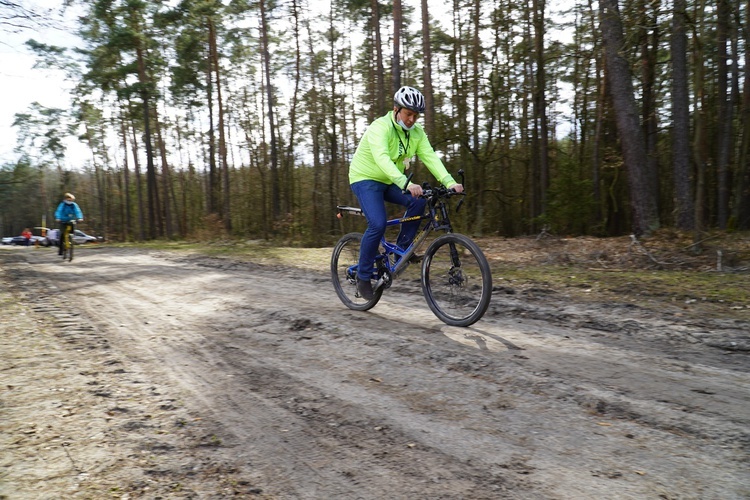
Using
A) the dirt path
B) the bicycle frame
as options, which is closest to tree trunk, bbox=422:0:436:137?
the bicycle frame

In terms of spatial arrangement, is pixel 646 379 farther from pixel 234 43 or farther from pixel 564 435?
pixel 234 43

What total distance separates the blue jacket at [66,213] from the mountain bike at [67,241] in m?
0.19

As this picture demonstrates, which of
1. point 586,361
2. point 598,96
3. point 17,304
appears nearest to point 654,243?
point 586,361

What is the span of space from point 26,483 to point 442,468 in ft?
5.85

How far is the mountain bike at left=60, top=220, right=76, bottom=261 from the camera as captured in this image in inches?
607

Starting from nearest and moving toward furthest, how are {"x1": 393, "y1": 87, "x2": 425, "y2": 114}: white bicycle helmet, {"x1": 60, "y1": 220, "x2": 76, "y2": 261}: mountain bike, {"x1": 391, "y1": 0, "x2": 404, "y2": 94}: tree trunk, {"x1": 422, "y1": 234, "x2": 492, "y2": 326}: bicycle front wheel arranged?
{"x1": 422, "y1": 234, "x2": 492, "y2": 326}: bicycle front wheel < {"x1": 393, "y1": 87, "x2": 425, "y2": 114}: white bicycle helmet < {"x1": 60, "y1": 220, "x2": 76, "y2": 261}: mountain bike < {"x1": 391, "y1": 0, "x2": 404, "y2": 94}: tree trunk

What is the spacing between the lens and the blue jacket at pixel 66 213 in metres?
15.9

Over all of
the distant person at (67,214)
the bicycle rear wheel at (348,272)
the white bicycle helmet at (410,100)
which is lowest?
the bicycle rear wheel at (348,272)

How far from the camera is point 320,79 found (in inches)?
1158

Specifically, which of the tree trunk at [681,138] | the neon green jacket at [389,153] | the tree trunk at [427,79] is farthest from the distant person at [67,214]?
the tree trunk at [681,138]

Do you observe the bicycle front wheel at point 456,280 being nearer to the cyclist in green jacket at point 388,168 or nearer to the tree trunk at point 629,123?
the cyclist in green jacket at point 388,168

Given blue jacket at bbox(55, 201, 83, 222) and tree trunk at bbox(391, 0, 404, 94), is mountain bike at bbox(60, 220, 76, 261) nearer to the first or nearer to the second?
blue jacket at bbox(55, 201, 83, 222)

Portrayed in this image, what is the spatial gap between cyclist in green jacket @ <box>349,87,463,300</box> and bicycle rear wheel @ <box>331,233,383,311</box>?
1.10 ft

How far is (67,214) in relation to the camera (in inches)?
631
